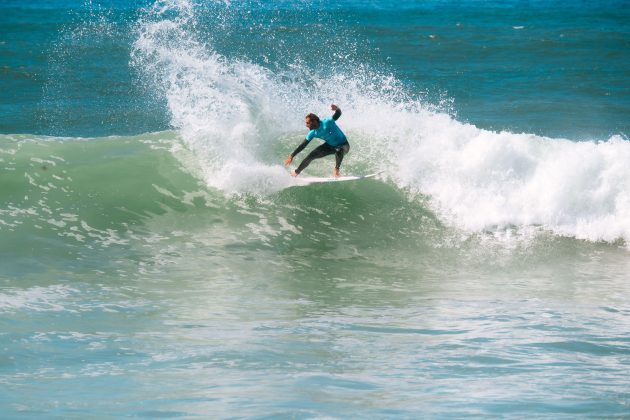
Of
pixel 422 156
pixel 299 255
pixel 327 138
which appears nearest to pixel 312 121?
pixel 327 138

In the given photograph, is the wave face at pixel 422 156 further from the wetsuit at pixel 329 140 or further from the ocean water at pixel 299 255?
the wetsuit at pixel 329 140

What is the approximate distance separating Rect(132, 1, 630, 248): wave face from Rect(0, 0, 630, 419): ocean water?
0.03m

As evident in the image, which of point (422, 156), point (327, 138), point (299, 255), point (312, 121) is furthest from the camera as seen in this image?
point (422, 156)

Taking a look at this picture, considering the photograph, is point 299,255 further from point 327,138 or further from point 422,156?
point 422,156

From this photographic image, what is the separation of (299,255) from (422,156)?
10.7ft

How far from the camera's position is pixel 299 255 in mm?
11695

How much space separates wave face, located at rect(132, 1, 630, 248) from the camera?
13180 mm

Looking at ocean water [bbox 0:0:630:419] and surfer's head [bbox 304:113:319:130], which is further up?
surfer's head [bbox 304:113:319:130]

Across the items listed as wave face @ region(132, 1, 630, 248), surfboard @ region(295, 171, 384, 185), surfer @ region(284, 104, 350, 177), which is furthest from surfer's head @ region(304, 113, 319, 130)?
wave face @ region(132, 1, 630, 248)

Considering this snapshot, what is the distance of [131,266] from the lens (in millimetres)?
10711

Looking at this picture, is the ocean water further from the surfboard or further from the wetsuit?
the wetsuit

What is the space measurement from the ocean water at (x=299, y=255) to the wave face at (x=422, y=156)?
35 mm

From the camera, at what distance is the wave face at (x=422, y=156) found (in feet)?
43.2

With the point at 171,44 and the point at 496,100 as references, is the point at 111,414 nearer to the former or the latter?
the point at 171,44
